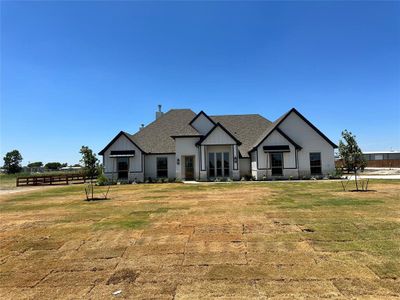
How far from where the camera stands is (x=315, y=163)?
2981cm

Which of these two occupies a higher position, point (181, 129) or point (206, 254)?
point (181, 129)

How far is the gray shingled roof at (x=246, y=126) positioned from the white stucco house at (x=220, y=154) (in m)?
0.58

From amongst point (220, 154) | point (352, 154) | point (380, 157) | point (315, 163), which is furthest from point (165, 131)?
Result: point (380, 157)

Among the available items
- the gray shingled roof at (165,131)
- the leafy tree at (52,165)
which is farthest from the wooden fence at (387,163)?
the leafy tree at (52,165)

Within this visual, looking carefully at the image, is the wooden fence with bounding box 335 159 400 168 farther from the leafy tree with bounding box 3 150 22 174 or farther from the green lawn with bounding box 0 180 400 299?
the leafy tree with bounding box 3 150 22 174

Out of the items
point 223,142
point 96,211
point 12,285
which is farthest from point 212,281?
point 223,142

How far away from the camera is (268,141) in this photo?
95.9 feet

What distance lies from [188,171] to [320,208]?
20861 millimetres

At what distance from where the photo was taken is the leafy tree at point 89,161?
18203 millimetres

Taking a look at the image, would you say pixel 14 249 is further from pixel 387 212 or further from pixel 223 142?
pixel 223 142

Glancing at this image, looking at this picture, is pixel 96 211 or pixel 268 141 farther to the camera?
pixel 268 141

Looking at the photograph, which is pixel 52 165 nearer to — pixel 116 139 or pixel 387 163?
pixel 116 139

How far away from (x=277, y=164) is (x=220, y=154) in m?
5.51

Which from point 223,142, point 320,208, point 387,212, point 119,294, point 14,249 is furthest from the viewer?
point 223,142
